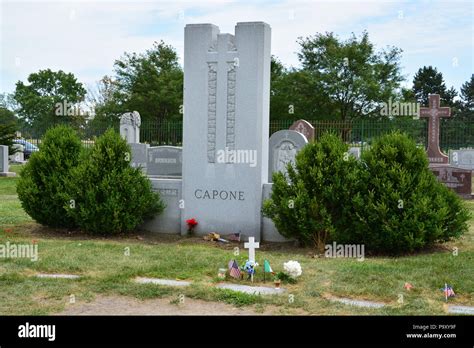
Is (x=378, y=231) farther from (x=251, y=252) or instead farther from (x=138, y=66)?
(x=138, y=66)

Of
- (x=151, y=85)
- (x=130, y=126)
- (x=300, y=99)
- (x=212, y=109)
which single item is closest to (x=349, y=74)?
(x=300, y=99)

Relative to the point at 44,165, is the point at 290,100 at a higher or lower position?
higher

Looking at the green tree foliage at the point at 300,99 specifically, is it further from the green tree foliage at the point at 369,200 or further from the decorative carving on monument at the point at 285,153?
the green tree foliage at the point at 369,200

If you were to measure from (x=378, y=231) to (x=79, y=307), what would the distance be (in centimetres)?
433

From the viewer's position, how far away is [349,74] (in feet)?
127

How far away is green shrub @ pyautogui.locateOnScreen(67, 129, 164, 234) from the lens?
9391 millimetres

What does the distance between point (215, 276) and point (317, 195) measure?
2527 mm

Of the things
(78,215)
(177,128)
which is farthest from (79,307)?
(177,128)

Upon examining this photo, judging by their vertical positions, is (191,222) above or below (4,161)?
below

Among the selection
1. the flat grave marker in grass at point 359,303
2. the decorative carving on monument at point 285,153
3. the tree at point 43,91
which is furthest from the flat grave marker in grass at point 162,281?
the tree at point 43,91

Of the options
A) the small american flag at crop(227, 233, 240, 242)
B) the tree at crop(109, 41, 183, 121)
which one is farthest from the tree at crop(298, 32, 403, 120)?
the small american flag at crop(227, 233, 240, 242)

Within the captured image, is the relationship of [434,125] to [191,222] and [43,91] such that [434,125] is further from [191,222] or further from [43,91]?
[43,91]

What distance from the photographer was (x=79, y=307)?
540 centimetres

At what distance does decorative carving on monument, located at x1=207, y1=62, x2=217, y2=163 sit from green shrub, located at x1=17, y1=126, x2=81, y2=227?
2449mm
